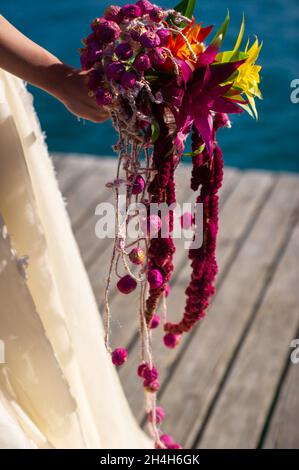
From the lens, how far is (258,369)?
1681mm

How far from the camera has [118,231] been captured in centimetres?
90

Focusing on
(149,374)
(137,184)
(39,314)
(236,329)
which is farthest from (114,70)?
(236,329)

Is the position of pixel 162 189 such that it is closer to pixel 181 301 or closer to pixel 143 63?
pixel 143 63

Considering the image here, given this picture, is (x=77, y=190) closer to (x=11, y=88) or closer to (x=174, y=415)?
(x=174, y=415)

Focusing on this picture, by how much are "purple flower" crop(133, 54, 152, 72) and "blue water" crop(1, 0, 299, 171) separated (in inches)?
111

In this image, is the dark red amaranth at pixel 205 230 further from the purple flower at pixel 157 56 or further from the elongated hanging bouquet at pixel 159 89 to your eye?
the purple flower at pixel 157 56

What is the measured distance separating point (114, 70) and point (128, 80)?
0.02 metres

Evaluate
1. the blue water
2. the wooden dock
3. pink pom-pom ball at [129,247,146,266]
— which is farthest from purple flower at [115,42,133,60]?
the blue water

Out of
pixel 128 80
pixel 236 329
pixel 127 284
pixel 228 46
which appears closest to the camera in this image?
pixel 128 80

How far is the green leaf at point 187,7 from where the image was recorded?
0.90 meters

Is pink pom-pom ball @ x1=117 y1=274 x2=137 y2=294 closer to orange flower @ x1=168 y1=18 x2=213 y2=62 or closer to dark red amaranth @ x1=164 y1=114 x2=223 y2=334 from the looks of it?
dark red amaranth @ x1=164 y1=114 x2=223 y2=334

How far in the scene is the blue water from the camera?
12.0 feet

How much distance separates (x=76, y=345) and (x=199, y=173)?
1.20 ft
